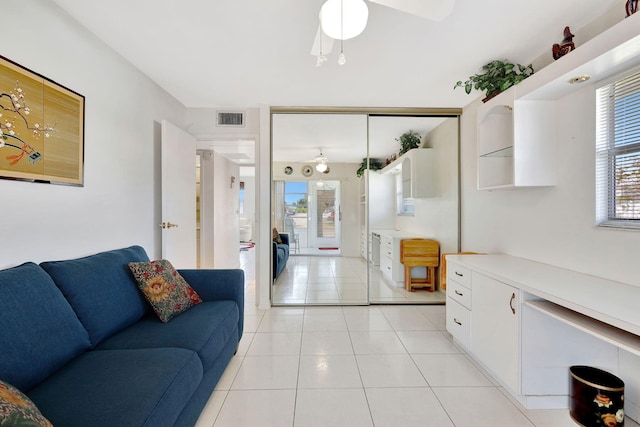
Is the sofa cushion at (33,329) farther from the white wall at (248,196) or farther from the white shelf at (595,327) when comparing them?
the white wall at (248,196)

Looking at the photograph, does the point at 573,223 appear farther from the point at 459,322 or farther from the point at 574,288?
the point at 459,322

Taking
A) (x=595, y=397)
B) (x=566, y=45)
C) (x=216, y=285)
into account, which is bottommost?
(x=595, y=397)

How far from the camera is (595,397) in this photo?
150 cm

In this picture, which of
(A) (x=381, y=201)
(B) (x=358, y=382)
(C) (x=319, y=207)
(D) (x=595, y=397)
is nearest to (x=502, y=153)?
(D) (x=595, y=397)

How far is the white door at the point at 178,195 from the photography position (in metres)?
2.88

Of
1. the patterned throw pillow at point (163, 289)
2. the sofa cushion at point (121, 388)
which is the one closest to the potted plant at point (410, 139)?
the patterned throw pillow at point (163, 289)

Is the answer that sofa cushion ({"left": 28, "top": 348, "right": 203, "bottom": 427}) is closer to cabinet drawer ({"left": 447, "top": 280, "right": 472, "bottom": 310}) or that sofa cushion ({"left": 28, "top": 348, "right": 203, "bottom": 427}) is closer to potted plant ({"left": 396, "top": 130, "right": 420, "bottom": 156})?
cabinet drawer ({"left": 447, "top": 280, "right": 472, "bottom": 310})

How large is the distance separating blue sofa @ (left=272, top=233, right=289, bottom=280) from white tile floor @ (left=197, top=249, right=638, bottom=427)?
4.33 ft

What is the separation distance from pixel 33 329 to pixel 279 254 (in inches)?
131

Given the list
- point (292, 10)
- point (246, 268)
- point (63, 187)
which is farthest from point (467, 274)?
point (246, 268)

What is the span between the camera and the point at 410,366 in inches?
85.0

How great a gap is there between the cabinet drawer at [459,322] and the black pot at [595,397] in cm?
66

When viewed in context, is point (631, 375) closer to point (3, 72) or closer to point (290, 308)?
point (290, 308)

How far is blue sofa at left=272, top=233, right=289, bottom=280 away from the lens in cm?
422
